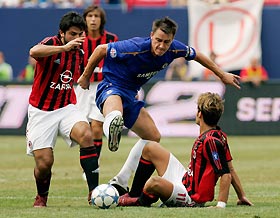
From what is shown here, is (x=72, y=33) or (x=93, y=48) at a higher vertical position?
(x=72, y=33)

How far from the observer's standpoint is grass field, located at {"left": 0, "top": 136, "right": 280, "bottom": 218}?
8891 millimetres

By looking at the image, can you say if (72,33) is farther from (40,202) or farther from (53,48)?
(40,202)

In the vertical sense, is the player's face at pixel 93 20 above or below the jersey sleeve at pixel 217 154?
above

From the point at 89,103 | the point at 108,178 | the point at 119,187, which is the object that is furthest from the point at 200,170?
the point at 89,103

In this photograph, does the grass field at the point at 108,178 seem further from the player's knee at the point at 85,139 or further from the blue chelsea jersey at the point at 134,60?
the blue chelsea jersey at the point at 134,60

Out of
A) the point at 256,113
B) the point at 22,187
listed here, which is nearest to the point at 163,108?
the point at 256,113

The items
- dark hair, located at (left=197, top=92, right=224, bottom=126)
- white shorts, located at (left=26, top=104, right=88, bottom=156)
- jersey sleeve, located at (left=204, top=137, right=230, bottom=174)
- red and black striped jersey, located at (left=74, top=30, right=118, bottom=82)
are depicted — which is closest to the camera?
jersey sleeve, located at (left=204, top=137, right=230, bottom=174)

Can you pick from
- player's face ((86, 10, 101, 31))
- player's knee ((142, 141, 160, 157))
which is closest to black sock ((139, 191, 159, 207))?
player's knee ((142, 141, 160, 157))

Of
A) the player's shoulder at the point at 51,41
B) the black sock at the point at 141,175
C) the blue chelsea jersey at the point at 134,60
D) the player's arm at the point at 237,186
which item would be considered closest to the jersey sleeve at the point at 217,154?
the player's arm at the point at 237,186

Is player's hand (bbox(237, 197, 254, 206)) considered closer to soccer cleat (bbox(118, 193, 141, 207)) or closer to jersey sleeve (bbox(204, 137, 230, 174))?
jersey sleeve (bbox(204, 137, 230, 174))

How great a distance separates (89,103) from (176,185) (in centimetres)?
440

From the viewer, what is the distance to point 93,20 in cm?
1316

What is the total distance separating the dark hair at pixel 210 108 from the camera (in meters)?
9.19

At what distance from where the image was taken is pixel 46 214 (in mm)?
8828
